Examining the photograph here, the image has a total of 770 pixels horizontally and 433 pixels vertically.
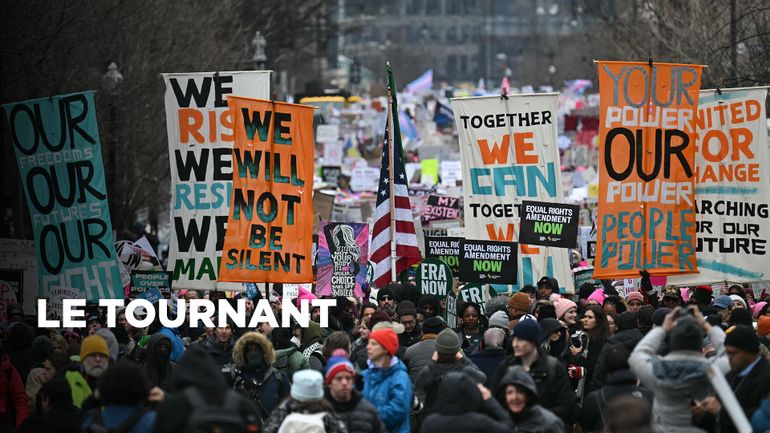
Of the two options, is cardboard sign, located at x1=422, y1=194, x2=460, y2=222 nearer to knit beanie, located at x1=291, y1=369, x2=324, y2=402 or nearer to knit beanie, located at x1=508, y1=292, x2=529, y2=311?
knit beanie, located at x1=508, y1=292, x2=529, y2=311

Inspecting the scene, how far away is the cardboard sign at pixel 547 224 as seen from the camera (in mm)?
19250

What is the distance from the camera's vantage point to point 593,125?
191 ft

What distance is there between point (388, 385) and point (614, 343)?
6.57 ft

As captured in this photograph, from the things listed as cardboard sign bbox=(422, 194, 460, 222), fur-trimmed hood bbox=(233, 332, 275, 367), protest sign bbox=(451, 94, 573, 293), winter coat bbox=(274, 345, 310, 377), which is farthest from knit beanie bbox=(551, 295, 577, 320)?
cardboard sign bbox=(422, 194, 460, 222)

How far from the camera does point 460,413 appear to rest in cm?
977

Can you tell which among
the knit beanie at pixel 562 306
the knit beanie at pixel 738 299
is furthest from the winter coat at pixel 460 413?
the knit beanie at pixel 738 299

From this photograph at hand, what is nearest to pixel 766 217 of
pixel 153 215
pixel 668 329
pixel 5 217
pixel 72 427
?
pixel 668 329

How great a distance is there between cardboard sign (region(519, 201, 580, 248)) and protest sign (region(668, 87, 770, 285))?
4.41 ft

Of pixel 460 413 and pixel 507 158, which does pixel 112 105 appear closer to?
pixel 507 158

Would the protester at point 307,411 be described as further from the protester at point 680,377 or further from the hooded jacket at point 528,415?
the protester at point 680,377

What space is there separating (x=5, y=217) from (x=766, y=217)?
595 inches

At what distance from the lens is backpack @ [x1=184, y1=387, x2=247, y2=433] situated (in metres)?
8.67

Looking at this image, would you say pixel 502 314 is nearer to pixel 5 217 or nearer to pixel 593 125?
pixel 5 217

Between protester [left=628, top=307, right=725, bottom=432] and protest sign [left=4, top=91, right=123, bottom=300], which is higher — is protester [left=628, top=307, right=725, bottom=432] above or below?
below
